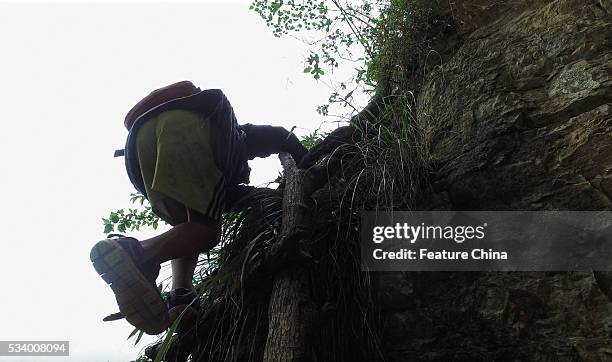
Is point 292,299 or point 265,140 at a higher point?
point 265,140

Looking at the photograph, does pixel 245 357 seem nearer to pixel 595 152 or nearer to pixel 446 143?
pixel 446 143

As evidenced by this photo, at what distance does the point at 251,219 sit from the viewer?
2.19m

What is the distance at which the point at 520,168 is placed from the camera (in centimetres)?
176

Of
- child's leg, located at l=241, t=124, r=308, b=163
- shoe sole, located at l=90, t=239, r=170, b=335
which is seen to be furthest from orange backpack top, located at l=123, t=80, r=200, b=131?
shoe sole, located at l=90, t=239, r=170, b=335

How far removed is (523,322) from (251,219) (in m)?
1.22

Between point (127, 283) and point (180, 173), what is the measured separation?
499mm

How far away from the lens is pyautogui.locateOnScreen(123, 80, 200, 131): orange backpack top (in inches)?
84.4

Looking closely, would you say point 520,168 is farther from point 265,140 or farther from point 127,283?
point 127,283

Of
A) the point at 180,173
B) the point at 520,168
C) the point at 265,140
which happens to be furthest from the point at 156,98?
the point at 520,168

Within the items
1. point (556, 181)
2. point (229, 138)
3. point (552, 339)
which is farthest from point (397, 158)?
point (552, 339)

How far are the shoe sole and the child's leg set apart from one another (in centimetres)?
95

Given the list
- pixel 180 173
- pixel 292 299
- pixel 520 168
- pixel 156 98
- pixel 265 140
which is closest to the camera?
pixel 292 299

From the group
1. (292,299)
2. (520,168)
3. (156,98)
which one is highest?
(156,98)

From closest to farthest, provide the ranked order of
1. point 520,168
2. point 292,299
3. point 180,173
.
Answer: point 292,299, point 520,168, point 180,173
